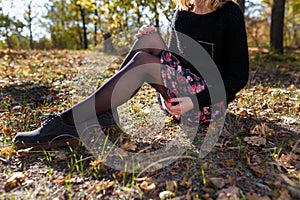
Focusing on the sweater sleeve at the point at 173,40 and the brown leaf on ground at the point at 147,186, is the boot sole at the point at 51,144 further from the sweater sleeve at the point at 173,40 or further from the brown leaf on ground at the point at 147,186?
the sweater sleeve at the point at 173,40

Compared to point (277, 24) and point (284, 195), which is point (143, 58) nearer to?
point (284, 195)

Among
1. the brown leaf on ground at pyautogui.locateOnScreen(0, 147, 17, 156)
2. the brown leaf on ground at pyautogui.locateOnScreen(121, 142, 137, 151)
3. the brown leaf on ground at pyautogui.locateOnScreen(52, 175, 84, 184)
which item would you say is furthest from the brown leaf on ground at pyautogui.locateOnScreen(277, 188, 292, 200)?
the brown leaf on ground at pyautogui.locateOnScreen(0, 147, 17, 156)

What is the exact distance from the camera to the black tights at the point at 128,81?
196 centimetres

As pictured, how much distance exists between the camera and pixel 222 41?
2.13 m

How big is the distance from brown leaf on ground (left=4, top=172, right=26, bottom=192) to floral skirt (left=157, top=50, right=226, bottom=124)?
1.06m

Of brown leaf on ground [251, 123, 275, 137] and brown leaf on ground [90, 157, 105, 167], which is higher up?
brown leaf on ground [251, 123, 275, 137]

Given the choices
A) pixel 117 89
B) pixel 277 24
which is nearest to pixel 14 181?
pixel 117 89

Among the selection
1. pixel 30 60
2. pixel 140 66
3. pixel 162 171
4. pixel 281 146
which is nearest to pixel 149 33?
pixel 140 66

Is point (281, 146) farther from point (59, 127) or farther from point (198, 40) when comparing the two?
point (59, 127)

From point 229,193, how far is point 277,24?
5.85 metres

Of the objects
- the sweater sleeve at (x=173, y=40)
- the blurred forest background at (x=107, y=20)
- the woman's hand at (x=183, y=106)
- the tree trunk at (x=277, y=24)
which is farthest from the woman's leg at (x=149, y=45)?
the tree trunk at (x=277, y=24)

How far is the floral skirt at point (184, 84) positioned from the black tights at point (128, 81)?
0.06 meters

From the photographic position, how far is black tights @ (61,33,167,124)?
6.44 feet

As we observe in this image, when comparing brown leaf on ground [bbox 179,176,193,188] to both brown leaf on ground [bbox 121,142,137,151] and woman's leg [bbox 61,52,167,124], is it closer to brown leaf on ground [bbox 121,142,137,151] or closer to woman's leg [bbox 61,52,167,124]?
brown leaf on ground [bbox 121,142,137,151]
